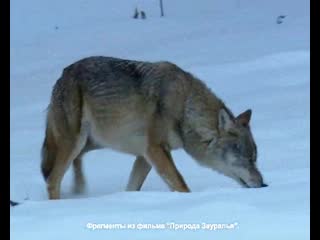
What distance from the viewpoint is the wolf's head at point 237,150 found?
8.09m

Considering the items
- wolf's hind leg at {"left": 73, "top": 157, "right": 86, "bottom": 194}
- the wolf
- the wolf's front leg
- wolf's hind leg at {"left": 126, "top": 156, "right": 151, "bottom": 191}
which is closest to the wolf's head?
the wolf

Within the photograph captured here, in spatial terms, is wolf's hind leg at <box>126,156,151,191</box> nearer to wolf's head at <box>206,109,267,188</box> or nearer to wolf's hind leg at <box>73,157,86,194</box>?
wolf's hind leg at <box>73,157,86,194</box>

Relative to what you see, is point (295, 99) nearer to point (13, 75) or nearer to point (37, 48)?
point (13, 75)

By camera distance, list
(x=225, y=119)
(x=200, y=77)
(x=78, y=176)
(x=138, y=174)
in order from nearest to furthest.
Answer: (x=225, y=119) → (x=138, y=174) → (x=78, y=176) → (x=200, y=77)

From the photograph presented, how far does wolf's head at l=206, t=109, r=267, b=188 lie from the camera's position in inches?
318

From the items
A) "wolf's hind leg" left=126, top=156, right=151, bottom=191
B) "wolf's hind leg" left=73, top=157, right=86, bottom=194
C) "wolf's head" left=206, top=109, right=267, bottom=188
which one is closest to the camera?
"wolf's head" left=206, top=109, right=267, bottom=188

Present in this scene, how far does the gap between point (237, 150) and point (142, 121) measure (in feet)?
2.90

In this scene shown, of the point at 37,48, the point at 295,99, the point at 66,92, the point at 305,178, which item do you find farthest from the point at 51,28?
the point at 305,178

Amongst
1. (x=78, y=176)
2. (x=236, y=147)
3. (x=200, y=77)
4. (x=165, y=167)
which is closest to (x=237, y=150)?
(x=236, y=147)

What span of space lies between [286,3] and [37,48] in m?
4.74

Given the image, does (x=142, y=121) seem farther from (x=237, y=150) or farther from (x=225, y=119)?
(x=237, y=150)

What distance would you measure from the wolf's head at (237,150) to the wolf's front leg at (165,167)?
0.49 meters

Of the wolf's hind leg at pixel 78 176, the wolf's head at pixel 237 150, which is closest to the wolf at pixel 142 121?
the wolf's head at pixel 237 150

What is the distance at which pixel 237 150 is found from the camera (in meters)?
8.16
